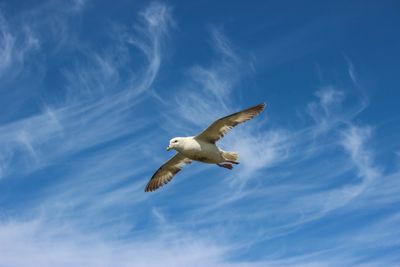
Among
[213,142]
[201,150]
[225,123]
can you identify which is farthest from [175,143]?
[225,123]

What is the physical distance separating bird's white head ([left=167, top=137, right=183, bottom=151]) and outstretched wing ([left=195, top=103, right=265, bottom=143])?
61 cm

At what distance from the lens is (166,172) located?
24359mm

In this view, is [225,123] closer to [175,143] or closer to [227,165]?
[227,165]

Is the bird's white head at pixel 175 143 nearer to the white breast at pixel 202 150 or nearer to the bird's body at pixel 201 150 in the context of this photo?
the bird's body at pixel 201 150

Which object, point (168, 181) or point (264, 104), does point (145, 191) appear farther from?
point (264, 104)

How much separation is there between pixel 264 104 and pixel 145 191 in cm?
710

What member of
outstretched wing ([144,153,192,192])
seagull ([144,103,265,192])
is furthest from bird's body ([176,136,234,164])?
outstretched wing ([144,153,192,192])

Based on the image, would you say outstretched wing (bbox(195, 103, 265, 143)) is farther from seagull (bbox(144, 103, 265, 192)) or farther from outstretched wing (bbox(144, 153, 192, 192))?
outstretched wing (bbox(144, 153, 192, 192))

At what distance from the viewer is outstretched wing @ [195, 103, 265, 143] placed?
2039 cm

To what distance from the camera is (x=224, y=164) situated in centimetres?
2088

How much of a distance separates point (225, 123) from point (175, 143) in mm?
1935

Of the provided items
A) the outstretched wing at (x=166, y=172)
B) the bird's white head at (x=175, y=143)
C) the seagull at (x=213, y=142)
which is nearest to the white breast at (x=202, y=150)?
the seagull at (x=213, y=142)

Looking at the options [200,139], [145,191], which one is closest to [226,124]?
[200,139]

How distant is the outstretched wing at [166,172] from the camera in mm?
23734
